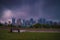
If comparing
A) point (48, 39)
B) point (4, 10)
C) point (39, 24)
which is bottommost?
point (48, 39)

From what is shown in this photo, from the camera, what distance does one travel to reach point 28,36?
5402 mm

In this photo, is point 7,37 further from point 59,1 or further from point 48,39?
point 59,1

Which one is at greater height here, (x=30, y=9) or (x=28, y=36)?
(x=30, y=9)

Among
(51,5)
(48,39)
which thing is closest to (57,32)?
(48,39)

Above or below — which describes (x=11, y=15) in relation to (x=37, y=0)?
below

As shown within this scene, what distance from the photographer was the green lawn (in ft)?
17.7

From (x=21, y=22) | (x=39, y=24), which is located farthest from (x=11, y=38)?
(x=39, y=24)

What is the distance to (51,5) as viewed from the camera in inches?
217

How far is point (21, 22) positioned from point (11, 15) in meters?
0.36

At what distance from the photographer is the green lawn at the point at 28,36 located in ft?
17.7

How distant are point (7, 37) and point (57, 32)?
1458 mm

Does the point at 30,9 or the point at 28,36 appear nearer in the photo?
the point at 28,36

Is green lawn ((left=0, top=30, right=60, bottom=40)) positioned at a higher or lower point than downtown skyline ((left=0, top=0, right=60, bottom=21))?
lower

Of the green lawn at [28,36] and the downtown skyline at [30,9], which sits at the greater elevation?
the downtown skyline at [30,9]
